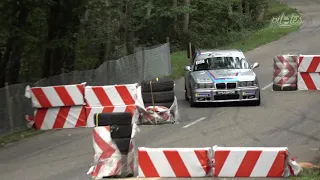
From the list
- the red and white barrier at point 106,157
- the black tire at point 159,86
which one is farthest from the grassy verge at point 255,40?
the red and white barrier at point 106,157

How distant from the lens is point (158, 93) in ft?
53.1

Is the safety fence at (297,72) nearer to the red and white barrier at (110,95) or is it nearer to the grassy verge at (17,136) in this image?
→ the red and white barrier at (110,95)

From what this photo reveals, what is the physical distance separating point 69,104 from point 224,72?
4.97m

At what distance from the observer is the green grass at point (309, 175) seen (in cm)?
912

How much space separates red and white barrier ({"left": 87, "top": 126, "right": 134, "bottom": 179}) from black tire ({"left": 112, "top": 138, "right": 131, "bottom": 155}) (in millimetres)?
50

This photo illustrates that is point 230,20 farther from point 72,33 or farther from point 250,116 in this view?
point 250,116

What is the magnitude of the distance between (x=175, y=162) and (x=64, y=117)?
23.7 feet

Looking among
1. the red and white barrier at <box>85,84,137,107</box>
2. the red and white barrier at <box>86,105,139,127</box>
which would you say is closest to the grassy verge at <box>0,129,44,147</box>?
the red and white barrier at <box>86,105,139,127</box>

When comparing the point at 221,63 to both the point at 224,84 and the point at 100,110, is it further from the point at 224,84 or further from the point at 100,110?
the point at 100,110

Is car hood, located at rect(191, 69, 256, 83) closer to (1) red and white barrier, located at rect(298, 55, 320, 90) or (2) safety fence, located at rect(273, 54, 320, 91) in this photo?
(2) safety fence, located at rect(273, 54, 320, 91)

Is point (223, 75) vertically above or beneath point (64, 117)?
above

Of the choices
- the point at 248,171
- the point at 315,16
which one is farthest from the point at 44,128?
the point at 315,16

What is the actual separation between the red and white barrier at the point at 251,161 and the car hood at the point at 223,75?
8.23 meters

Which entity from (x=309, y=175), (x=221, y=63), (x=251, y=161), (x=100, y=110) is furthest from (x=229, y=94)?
(x=309, y=175)
